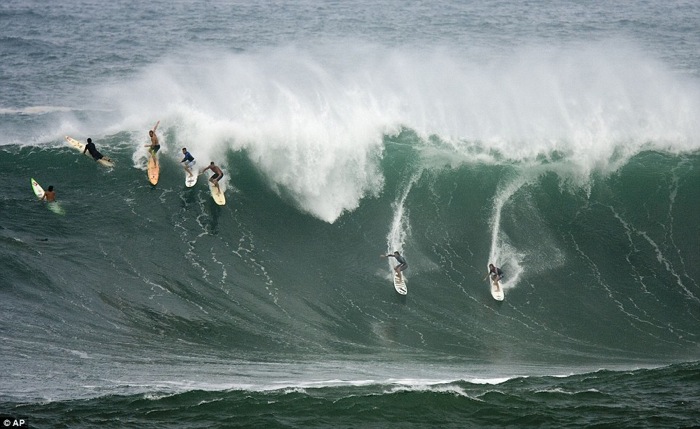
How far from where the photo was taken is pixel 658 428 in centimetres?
1415

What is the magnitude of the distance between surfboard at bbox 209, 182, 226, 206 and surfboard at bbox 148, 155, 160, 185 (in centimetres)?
200

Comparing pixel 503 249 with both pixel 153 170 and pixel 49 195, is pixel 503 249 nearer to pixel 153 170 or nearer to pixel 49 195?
pixel 153 170

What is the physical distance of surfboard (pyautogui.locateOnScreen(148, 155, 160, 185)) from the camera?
24809 mm

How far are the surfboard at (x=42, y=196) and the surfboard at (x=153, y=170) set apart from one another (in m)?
2.90

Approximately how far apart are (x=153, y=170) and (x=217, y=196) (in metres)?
2.62

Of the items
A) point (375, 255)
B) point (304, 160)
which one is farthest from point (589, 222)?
point (304, 160)

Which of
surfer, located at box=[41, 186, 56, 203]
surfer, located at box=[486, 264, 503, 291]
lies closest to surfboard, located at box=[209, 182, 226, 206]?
surfer, located at box=[41, 186, 56, 203]

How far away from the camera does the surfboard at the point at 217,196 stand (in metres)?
23.9

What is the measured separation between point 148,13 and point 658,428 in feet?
149

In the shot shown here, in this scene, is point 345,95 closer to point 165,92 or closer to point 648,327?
point 165,92

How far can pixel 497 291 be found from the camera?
2073 centimetres

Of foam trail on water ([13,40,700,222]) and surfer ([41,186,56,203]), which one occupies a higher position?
foam trail on water ([13,40,700,222])

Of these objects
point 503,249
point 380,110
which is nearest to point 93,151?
point 380,110

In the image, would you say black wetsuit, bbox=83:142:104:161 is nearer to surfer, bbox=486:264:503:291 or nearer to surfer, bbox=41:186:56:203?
surfer, bbox=41:186:56:203
